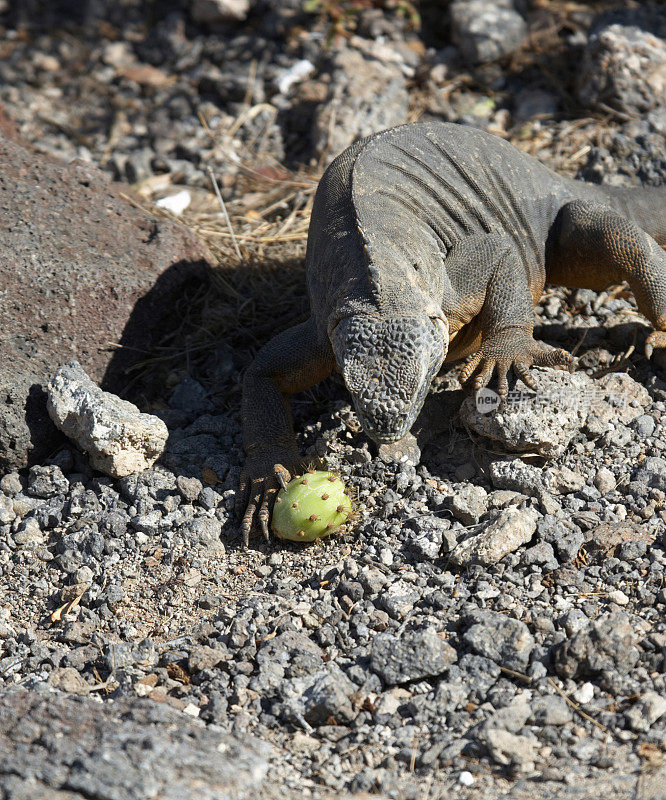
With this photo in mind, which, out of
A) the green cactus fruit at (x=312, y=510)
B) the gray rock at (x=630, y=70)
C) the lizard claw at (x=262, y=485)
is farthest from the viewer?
the gray rock at (x=630, y=70)

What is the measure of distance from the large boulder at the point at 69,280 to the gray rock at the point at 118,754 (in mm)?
2230

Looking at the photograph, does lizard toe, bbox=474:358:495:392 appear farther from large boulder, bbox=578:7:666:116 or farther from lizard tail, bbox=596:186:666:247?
large boulder, bbox=578:7:666:116

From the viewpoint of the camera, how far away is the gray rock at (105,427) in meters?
4.73

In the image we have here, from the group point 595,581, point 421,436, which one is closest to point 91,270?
point 421,436

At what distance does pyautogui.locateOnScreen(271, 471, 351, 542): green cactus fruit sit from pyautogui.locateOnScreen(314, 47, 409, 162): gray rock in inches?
161

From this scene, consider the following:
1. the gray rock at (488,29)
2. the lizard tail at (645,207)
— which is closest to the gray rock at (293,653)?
the lizard tail at (645,207)

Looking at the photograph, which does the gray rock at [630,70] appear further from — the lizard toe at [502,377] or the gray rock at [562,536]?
the gray rock at [562,536]

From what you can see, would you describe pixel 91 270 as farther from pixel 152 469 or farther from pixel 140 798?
pixel 140 798

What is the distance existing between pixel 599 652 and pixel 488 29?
6682mm

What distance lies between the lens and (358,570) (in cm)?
413

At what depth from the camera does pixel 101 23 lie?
31.6 feet

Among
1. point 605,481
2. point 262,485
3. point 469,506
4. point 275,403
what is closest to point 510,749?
point 469,506

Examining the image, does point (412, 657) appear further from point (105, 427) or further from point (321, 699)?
point (105, 427)

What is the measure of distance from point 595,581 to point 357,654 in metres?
1.17
